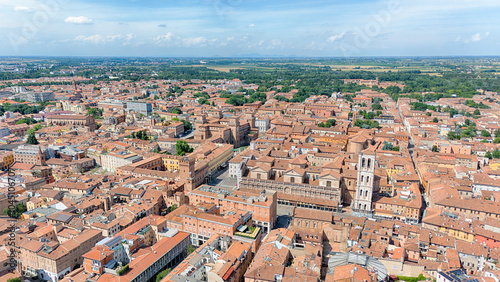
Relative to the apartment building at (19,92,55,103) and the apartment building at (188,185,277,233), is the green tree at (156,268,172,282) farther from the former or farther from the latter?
the apartment building at (19,92,55,103)

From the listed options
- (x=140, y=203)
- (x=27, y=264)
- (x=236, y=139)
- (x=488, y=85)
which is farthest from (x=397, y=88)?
(x=27, y=264)

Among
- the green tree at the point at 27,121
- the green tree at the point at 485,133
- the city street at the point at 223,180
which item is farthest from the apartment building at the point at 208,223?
the green tree at the point at 27,121

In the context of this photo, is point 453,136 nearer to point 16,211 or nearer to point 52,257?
point 52,257

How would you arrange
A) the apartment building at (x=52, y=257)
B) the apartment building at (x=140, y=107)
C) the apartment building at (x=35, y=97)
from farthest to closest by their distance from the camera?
the apartment building at (x=35, y=97) → the apartment building at (x=140, y=107) → the apartment building at (x=52, y=257)

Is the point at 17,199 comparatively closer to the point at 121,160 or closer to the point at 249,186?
the point at 121,160

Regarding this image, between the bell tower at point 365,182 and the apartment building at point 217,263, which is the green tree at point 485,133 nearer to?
the bell tower at point 365,182

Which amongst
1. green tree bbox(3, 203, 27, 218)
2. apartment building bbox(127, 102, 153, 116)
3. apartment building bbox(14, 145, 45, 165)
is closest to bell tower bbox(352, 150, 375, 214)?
green tree bbox(3, 203, 27, 218)

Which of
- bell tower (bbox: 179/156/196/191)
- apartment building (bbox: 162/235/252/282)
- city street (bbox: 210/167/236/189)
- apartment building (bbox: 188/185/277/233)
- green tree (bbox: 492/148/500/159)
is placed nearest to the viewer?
apartment building (bbox: 162/235/252/282)

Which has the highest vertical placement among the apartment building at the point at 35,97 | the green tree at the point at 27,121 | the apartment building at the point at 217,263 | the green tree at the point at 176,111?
the apartment building at the point at 35,97

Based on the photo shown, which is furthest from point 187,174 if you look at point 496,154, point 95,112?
point 95,112
